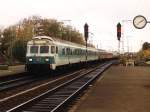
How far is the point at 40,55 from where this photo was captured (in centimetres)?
3550

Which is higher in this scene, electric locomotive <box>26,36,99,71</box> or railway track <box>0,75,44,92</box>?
electric locomotive <box>26,36,99,71</box>

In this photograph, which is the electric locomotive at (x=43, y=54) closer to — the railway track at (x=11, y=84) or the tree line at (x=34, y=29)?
the railway track at (x=11, y=84)

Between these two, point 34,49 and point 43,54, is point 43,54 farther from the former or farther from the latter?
point 34,49

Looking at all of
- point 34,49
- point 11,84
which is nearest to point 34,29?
point 34,49

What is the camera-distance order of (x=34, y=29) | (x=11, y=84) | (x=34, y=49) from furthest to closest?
(x=34, y=29) < (x=34, y=49) < (x=11, y=84)

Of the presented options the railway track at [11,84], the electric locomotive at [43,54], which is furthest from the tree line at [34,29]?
the railway track at [11,84]

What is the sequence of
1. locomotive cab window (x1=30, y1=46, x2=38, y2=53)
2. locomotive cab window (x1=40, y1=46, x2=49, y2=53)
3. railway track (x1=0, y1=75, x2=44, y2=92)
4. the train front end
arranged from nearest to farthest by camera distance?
railway track (x1=0, y1=75, x2=44, y2=92) → the train front end → locomotive cab window (x1=40, y1=46, x2=49, y2=53) → locomotive cab window (x1=30, y1=46, x2=38, y2=53)

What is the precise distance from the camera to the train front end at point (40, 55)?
34938mm

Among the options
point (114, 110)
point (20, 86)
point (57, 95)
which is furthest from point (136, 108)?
point (20, 86)

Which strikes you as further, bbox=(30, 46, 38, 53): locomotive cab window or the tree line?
the tree line

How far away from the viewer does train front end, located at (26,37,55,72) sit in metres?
34.9

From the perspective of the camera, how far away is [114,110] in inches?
584

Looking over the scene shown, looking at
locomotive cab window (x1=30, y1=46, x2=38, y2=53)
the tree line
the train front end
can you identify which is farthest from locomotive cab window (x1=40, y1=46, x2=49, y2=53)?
the tree line

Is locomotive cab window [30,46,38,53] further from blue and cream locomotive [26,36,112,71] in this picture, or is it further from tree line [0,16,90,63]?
tree line [0,16,90,63]
